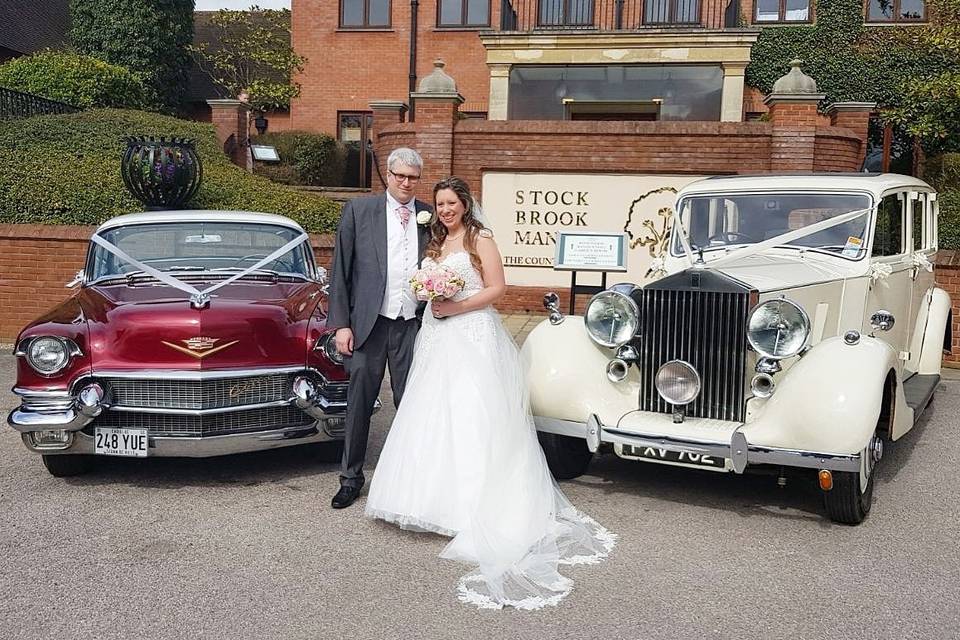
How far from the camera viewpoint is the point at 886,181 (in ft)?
20.1

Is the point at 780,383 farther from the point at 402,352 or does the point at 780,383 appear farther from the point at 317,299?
the point at 317,299

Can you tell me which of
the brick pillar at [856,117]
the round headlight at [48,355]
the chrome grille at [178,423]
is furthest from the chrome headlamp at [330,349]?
the brick pillar at [856,117]

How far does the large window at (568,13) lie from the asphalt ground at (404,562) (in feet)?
49.1

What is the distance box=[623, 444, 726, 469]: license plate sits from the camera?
4562mm

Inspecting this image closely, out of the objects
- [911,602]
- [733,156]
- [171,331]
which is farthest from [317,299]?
[733,156]

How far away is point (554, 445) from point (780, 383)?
140 cm

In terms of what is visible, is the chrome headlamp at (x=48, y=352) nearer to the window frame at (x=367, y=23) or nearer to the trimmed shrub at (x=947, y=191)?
the trimmed shrub at (x=947, y=191)

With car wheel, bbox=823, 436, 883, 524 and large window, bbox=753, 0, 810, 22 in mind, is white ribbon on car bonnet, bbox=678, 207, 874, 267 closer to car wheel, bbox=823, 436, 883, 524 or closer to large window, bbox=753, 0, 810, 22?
car wheel, bbox=823, 436, 883, 524

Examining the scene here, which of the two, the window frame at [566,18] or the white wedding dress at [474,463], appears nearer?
the white wedding dress at [474,463]

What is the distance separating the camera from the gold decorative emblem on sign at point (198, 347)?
498 centimetres

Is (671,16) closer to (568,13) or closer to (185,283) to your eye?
(568,13)

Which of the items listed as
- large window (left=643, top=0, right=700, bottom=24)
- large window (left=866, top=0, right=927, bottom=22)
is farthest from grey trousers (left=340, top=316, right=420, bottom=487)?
large window (left=866, top=0, right=927, bottom=22)

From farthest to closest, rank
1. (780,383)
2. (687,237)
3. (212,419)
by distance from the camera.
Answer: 1. (687,237)
2. (212,419)
3. (780,383)

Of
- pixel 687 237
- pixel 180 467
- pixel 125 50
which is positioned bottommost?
pixel 180 467
